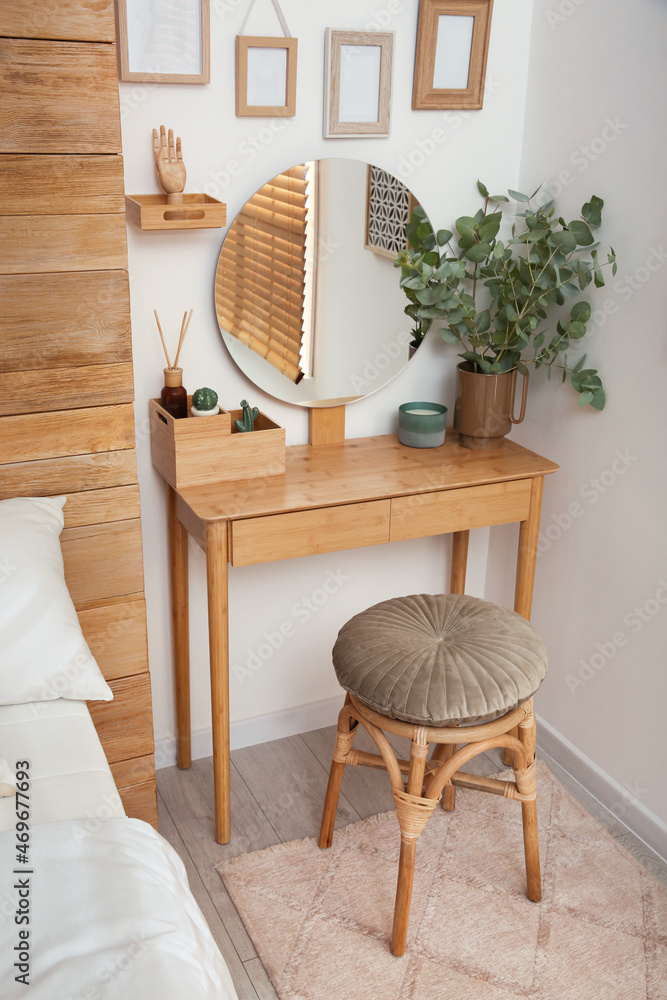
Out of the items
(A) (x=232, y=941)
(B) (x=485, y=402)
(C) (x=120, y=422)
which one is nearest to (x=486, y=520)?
(B) (x=485, y=402)

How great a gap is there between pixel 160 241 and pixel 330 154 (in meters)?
0.47

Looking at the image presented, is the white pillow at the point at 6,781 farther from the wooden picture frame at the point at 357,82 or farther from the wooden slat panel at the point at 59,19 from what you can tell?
the wooden picture frame at the point at 357,82

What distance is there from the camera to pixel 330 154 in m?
2.14

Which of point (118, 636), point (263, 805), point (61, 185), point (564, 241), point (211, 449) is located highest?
point (61, 185)

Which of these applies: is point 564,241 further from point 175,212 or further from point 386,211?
point 175,212

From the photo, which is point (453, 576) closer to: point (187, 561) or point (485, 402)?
point (485, 402)

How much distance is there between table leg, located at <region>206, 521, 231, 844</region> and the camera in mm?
1898

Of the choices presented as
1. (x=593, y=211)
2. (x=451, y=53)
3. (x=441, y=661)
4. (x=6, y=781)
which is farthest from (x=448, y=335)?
(x=6, y=781)

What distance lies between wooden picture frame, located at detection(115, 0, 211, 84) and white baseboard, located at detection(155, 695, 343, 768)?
1.64 meters

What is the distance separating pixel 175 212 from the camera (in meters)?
1.93


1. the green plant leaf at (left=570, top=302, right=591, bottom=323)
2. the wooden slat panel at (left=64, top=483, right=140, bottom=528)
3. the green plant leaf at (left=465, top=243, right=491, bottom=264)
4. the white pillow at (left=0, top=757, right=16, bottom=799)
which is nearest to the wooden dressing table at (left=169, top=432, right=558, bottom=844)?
the wooden slat panel at (left=64, top=483, right=140, bottom=528)

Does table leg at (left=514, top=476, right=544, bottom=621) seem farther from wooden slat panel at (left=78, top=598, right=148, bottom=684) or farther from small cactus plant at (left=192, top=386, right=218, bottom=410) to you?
wooden slat panel at (left=78, top=598, right=148, bottom=684)

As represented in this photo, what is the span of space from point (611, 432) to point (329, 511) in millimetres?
740

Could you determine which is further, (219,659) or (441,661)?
(219,659)
